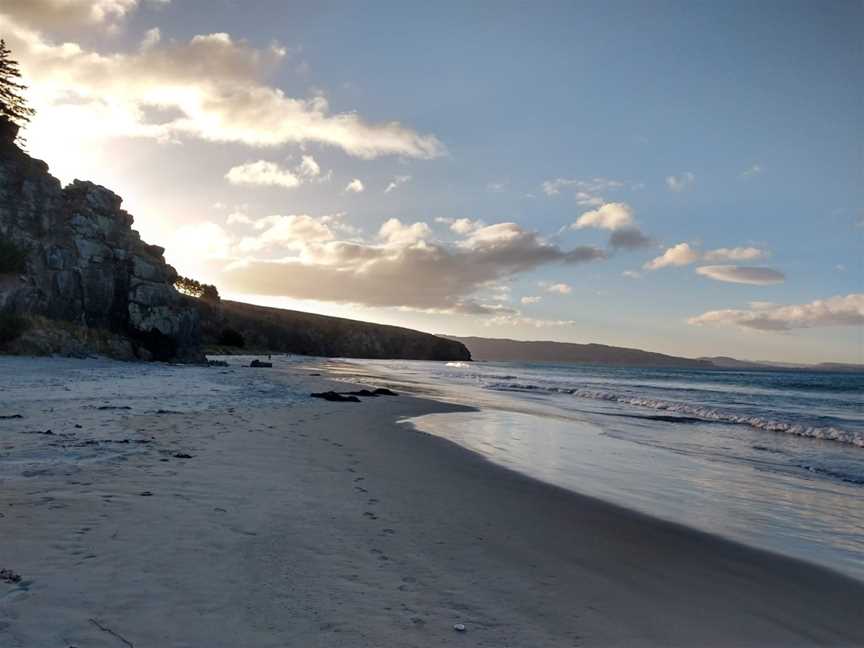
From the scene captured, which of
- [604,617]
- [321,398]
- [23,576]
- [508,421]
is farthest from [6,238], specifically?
[604,617]

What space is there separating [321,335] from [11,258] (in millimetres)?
117094

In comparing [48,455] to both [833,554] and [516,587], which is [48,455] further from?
[833,554]

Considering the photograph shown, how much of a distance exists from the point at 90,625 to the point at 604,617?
3.53 metres

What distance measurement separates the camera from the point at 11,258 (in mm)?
31891

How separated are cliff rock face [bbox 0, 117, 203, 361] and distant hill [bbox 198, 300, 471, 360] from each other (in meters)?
48.3

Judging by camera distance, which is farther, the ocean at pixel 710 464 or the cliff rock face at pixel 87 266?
the cliff rock face at pixel 87 266

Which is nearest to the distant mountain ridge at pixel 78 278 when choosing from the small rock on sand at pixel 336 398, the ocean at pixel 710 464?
the small rock on sand at pixel 336 398

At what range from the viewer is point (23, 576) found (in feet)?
12.1

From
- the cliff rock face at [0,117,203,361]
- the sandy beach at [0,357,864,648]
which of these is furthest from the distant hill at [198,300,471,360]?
the sandy beach at [0,357,864,648]

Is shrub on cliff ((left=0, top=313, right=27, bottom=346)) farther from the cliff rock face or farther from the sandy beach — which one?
the sandy beach

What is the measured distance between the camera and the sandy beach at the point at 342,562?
348 centimetres

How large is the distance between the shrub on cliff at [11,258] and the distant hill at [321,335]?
56127 millimetres

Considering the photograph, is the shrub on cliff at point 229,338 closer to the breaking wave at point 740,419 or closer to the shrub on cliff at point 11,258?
the shrub on cliff at point 11,258

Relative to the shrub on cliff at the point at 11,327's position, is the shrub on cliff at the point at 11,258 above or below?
above
